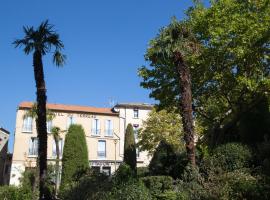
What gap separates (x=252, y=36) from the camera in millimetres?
22891

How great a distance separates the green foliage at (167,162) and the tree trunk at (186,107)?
4.13 meters

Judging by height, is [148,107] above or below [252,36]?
above

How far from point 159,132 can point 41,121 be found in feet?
78.5

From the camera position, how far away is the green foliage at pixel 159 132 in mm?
42719

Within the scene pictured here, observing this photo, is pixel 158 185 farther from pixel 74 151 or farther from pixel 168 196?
pixel 74 151

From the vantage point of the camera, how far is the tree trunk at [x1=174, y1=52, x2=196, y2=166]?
720 inches

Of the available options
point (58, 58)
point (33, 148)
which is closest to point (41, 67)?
point (58, 58)

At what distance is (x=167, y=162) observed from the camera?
964 inches

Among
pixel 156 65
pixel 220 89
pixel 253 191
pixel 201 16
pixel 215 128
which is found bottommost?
pixel 253 191

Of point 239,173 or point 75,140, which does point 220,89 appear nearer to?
point 239,173

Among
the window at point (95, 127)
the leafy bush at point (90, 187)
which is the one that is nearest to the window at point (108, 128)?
the window at point (95, 127)

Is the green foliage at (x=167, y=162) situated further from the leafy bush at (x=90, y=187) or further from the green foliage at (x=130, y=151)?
the green foliage at (x=130, y=151)

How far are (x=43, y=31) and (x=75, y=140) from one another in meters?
26.3

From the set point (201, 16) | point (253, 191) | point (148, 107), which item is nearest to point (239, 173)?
point (253, 191)
